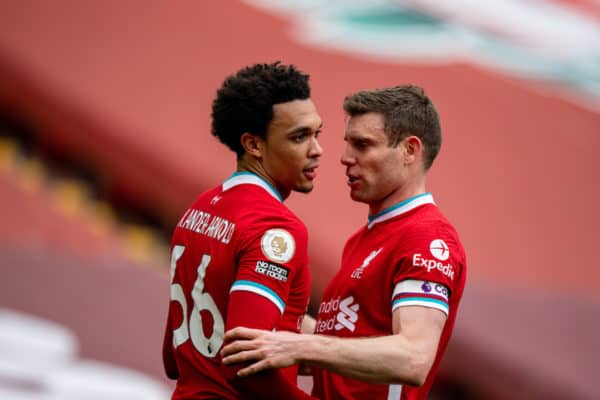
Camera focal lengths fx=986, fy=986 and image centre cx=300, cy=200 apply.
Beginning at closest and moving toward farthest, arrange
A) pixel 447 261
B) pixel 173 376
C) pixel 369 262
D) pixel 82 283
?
pixel 447 261 → pixel 369 262 → pixel 173 376 → pixel 82 283

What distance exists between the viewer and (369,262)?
302cm

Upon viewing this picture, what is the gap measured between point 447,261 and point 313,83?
5.57 metres

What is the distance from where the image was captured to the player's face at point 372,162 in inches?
120

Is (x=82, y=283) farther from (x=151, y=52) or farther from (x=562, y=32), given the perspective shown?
(x=562, y=32)

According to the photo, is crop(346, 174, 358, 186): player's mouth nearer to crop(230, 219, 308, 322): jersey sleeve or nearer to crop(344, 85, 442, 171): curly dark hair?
crop(344, 85, 442, 171): curly dark hair

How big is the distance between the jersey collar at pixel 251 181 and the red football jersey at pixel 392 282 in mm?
351

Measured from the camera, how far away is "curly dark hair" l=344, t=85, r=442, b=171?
3031 millimetres

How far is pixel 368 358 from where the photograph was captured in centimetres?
263

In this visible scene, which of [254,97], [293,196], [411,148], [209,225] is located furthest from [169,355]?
[293,196]

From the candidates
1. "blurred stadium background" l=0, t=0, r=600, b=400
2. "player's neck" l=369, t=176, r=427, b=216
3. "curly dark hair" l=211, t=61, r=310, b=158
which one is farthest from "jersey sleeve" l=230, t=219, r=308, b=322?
"blurred stadium background" l=0, t=0, r=600, b=400

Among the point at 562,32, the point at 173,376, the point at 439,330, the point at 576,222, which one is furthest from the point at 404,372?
the point at 562,32

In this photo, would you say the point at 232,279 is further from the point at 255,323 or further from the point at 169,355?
the point at 169,355

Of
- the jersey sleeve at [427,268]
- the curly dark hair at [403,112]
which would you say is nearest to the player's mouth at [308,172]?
the curly dark hair at [403,112]

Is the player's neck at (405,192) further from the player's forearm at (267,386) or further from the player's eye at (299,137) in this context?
the player's forearm at (267,386)
